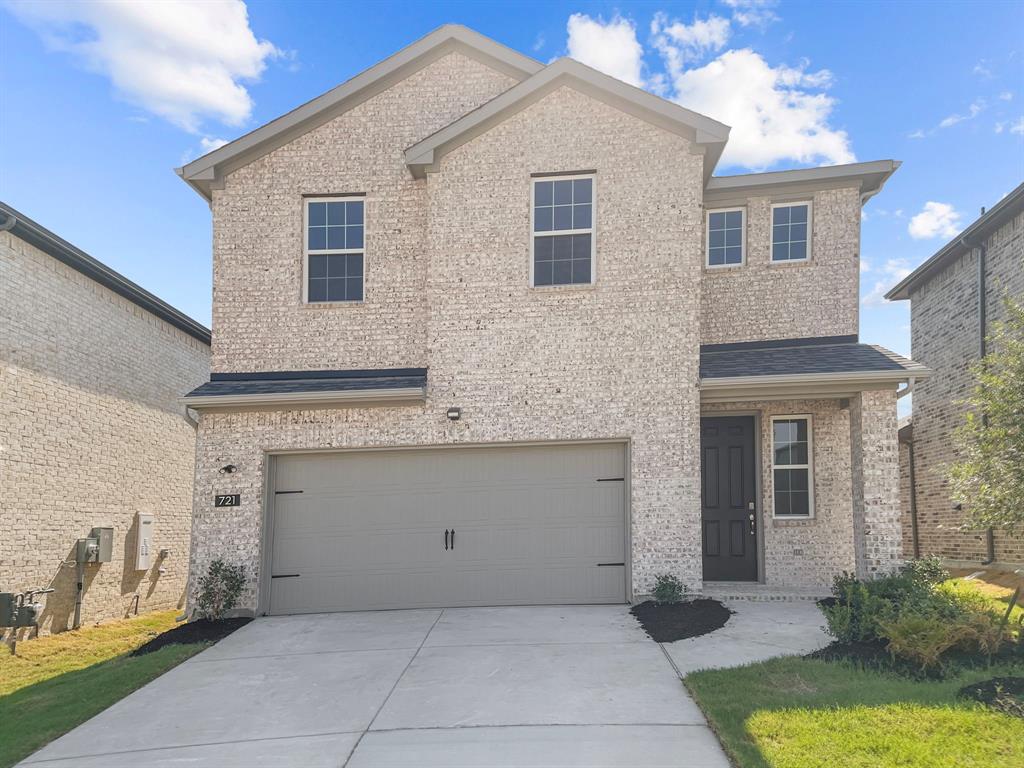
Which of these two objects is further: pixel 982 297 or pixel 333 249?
pixel 982 297

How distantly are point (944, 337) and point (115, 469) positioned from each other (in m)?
16.5

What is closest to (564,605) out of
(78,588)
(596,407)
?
(596,407)

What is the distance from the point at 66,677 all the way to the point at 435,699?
4.91 metres

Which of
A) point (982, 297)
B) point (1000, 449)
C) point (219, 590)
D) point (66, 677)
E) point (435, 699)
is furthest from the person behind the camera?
point (982, 297)

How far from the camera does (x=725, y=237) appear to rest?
11664 millimetres

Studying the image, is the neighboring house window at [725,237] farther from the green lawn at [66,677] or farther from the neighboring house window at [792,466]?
the green lawn at [66,677]

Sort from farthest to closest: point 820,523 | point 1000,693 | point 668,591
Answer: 1. point 820,523
2. point 668,591
3. point 1000,693

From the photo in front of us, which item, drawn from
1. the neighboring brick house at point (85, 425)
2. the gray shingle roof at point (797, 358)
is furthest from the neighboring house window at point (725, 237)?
the neighboring brick house at point (85, 425)

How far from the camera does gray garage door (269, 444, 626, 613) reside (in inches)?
406

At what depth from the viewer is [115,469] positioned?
1294 centimetres

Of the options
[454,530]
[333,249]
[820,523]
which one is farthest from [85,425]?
[820,523]

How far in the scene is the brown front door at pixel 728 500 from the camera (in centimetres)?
1109

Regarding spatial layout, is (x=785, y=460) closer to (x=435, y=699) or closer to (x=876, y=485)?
(x=876, y=485)

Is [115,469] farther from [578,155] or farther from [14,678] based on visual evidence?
[578,155]
